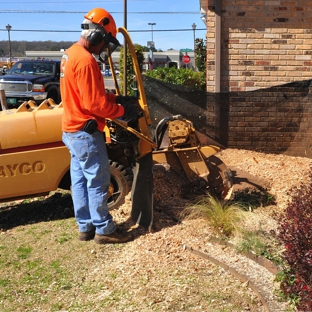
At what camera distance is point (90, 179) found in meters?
4.75

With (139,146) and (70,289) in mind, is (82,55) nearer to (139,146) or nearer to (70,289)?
(139,146)

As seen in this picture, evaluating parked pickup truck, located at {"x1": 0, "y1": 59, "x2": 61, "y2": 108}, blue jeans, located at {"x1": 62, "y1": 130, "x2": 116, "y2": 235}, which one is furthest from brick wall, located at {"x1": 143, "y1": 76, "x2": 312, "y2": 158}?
parked pickup truck, located at {"x1": 0, "y1": 59, "x2": 61, "y2": 108}

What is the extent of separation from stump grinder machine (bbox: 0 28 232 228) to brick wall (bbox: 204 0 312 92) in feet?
9.95

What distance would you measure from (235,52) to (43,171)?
4.37m

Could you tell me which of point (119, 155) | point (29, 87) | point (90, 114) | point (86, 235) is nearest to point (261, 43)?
point (119, 155)

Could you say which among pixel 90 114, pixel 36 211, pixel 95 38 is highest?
pixel 95 38

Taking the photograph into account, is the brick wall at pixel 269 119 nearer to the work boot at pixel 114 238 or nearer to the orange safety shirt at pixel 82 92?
the work boot at pixel 114 238

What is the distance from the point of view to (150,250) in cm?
474

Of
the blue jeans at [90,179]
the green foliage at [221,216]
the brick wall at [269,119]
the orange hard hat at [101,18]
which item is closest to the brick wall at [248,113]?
the brick wall at [269,119]

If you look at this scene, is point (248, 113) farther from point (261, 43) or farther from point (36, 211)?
point (36, 211)

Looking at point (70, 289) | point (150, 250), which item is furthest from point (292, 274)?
point (70, 289)

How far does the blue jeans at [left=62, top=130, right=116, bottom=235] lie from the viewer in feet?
15.4

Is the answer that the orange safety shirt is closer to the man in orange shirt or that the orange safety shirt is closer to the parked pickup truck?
the man in orange shirt

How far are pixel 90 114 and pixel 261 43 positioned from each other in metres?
Result: 4.64
